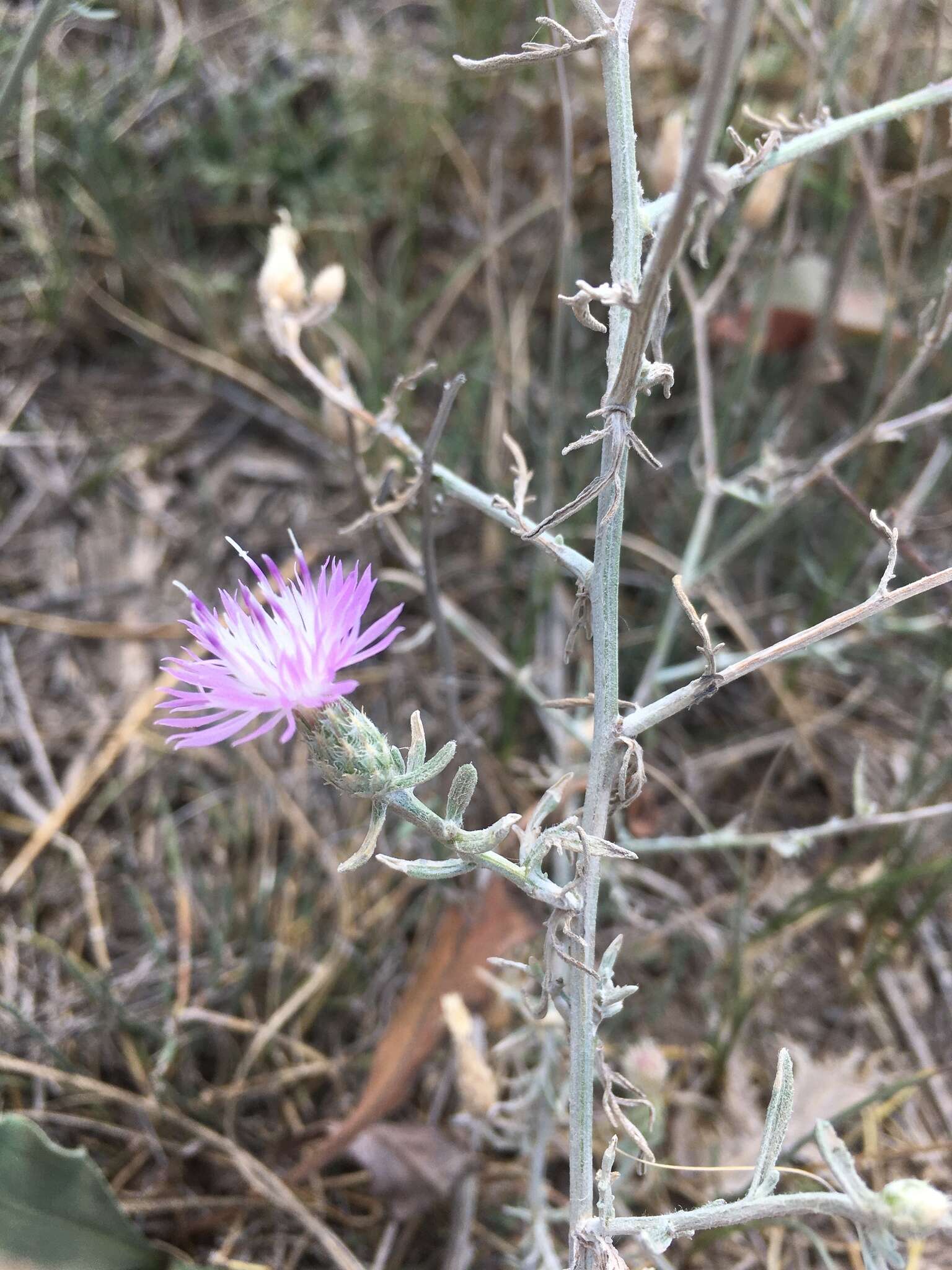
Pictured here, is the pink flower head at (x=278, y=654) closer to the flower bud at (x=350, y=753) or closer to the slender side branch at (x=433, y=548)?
the flower bud at (x=350, y=753)

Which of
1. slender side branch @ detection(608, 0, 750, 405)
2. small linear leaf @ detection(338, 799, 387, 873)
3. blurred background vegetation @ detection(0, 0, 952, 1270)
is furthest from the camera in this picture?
blurred background vegetation @ detection(0, 0, 952, 1270)

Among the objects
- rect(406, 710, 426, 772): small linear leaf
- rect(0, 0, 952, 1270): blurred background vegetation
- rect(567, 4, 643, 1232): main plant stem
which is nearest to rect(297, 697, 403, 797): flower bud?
rect(406, 710, 426, 772): small linear leaf

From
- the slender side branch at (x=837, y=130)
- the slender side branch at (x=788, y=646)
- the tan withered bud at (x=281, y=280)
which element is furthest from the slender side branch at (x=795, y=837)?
the tan withered bud at (x=281, y=280)

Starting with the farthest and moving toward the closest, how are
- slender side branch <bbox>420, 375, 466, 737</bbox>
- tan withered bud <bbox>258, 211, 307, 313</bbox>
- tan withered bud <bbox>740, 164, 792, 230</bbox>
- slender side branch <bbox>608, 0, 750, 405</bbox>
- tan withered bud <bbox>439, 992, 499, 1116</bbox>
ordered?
tan withered bud <bbox>740, 164, 792, 230</bbox>
tan withered bud <bbox>258, 211, 307, 313</bbox>
tan withered bud <bbox>439, 992, 499, 1116</bbox>
slender side branch <bbox>420, 375, 466, 737</bbox>
slender side branch <bbox>608, 0, 750, 405</bbox>

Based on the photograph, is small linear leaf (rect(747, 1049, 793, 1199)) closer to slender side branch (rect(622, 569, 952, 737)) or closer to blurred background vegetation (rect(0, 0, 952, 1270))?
slender side branch (rect(622, 569, 952, 737))

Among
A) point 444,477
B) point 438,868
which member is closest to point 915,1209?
point 438,868

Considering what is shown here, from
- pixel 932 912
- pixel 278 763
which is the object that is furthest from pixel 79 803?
pixel 932 912
